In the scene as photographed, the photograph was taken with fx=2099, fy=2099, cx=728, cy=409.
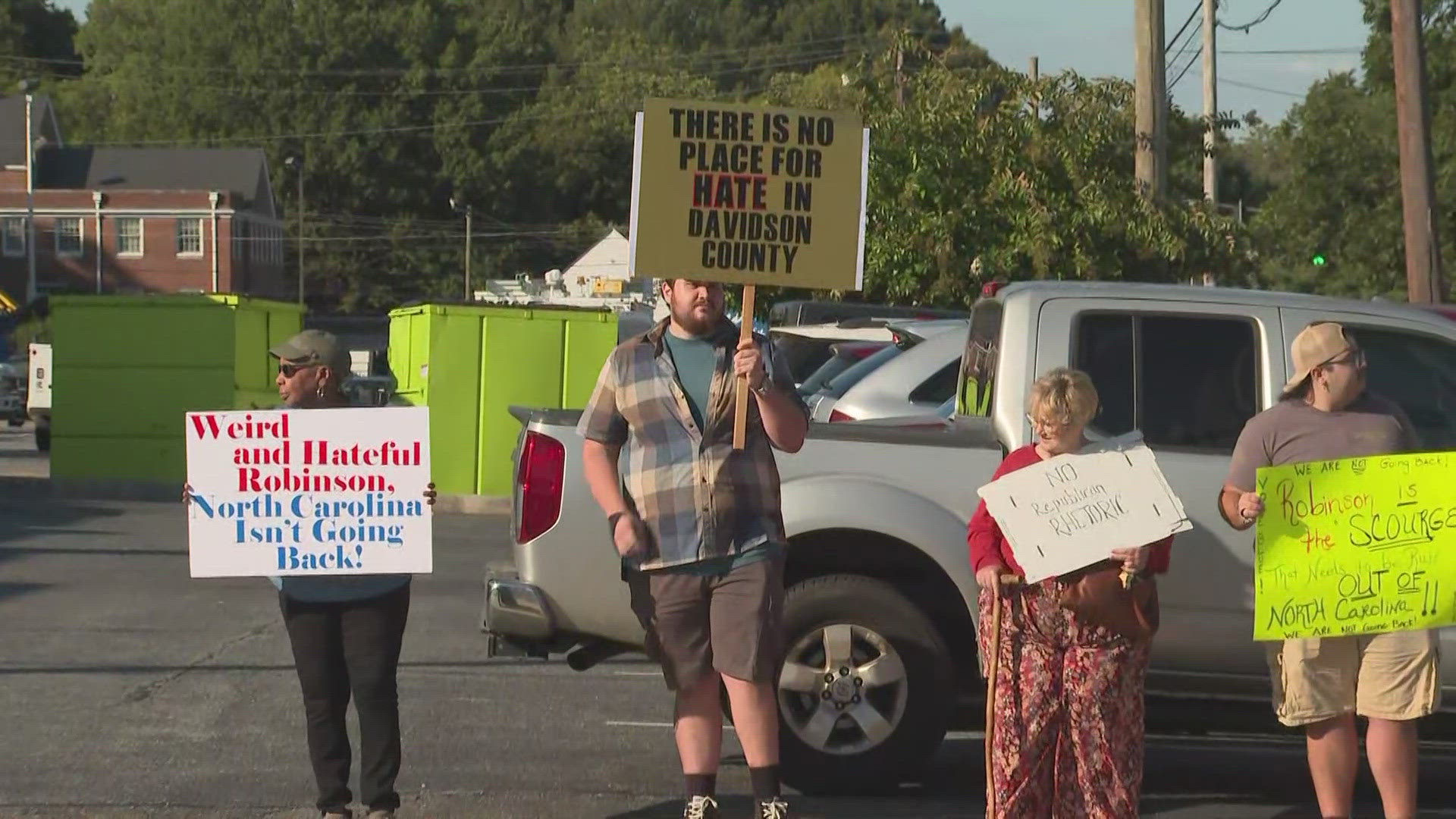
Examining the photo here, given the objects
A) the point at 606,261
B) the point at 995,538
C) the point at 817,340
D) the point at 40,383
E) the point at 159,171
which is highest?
the point at 159,171

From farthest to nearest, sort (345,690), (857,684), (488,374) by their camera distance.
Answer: (488,374)
(857,684)
(345,690)

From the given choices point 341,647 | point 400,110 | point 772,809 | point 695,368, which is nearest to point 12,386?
point 341,647

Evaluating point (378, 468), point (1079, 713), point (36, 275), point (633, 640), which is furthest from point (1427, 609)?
point (36, 275)

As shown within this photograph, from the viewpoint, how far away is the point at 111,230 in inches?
3137

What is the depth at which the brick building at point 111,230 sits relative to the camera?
259ft

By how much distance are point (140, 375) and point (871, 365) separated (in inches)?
437

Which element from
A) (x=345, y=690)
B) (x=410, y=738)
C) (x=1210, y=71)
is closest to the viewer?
(x=345, y=690)

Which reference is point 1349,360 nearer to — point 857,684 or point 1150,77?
point 857,684

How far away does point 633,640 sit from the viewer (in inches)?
306

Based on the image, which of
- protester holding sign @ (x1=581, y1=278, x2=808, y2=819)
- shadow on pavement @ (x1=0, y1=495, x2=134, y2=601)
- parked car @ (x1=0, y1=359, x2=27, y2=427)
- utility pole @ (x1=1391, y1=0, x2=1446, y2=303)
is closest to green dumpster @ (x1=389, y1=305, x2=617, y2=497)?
shadow on pavement @ (x1=0, y1=495, x2=134, y2=601)

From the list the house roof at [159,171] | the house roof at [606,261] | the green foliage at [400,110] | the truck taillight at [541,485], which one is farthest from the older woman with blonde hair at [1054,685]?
the house roof at [159,171]

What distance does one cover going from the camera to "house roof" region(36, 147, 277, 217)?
83.2 meters

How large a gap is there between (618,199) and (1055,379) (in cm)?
9374

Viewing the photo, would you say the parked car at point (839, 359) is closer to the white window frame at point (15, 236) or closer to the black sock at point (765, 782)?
the black sock at point (765, 782)
